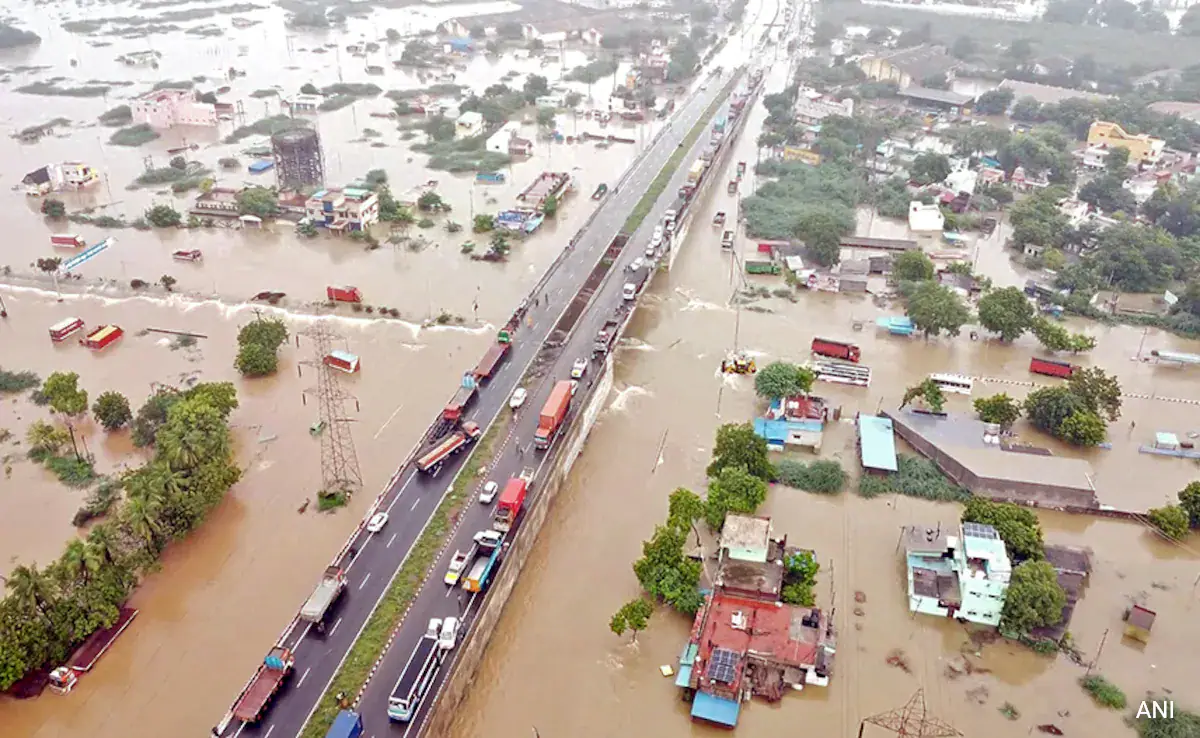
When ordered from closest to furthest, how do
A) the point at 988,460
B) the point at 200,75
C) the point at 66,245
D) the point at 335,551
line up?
the point at 335,551 → the point at 988,460 → the point at 66,245 → the point at 200,75

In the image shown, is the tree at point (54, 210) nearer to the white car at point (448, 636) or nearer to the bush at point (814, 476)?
the white car at point (448, 636)

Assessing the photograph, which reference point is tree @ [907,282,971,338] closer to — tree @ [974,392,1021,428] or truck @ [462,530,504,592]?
tree @ [974,392,1021,428]

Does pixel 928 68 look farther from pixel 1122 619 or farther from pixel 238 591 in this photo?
pixel 238 591

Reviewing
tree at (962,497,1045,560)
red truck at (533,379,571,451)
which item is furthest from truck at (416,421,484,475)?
tree at (962,497,1045,560)

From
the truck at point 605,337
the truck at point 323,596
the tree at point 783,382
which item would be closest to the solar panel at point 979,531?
the tree at point 783,382

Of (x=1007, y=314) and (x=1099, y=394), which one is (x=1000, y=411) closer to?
(x=1099, y=394)

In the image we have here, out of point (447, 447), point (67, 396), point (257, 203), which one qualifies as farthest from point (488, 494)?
point (257, 203)

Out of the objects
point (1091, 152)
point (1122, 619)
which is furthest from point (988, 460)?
point (1091, 152)
